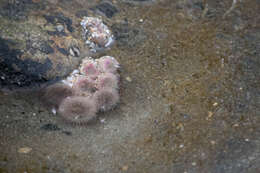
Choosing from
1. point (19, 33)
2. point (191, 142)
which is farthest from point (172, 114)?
point (19, 33)

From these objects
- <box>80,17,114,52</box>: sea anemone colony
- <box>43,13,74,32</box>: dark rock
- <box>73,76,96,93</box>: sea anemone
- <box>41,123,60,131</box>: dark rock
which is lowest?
<box>41,123,60,131</box>: dark rock

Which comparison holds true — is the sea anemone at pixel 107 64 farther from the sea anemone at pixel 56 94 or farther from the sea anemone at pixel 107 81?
the sea anemone at pixel 56 94

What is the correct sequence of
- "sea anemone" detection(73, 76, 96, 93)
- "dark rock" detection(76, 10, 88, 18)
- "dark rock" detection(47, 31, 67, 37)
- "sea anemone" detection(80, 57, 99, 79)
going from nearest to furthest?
"sea anemone" detection(73, 76, 96, 93) < "sea anemone" detection(80, 57, 99, 79) < "dark rock" detection(47, 31, 67, 37) < "dark rock" detection(76, 10, 88, 18)

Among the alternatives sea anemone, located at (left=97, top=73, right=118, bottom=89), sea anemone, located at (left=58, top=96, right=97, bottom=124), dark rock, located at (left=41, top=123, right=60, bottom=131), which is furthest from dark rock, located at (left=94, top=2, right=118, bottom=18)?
dark rock, located at (left=41, top=123, right=60, bottom=131)

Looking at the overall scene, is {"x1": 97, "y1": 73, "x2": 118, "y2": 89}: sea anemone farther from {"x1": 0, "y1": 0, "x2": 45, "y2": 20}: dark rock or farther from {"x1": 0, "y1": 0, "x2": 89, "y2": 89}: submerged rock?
{"x1": 0, "y1": 0, "x2": 45, "y2": 20}: dark rock

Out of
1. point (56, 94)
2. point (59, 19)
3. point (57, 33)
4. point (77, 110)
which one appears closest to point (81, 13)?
point (59, 19)

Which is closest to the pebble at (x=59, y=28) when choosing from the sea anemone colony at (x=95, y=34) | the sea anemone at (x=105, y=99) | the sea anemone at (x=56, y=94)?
the sea anemone colony at (x=95, y=34)

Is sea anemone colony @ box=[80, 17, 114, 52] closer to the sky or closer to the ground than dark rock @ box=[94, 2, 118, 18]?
closer to the ground
